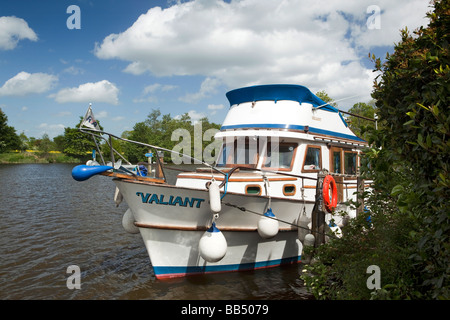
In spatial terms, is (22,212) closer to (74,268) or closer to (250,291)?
(74,268)

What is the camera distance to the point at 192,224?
22.5 feet

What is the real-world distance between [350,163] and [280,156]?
3.35 meters

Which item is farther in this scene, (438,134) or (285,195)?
(285,195)

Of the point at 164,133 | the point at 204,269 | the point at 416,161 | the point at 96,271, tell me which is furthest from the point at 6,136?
the point at 416,161

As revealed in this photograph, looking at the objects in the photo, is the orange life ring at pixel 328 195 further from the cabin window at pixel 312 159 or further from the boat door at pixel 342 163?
the boat door at pixel 342 163

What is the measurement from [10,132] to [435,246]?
8114 cm

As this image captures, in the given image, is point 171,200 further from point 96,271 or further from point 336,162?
point 336,162

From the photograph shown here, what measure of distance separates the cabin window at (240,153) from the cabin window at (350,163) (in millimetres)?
3500

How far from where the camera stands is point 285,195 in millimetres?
7957

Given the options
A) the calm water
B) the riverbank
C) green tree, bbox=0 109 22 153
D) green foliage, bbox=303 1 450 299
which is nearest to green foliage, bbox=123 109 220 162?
the riverbank

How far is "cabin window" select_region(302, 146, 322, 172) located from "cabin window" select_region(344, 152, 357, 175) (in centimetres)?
161

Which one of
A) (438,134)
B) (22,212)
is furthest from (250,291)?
(22,212)

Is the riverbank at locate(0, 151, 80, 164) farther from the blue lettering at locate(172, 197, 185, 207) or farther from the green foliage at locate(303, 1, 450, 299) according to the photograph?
the green foliage at locate(303, 1, 450, 299)

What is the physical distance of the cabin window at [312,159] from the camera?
871 centimetres
